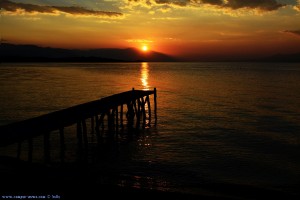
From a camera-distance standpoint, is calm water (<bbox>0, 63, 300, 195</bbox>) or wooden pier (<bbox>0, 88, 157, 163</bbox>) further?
calm water (<bbox>0, 63, 300, 195</bbox>)

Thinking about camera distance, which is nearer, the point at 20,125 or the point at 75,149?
the point at 20,125

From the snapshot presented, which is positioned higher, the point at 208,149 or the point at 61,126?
the point at 61,126

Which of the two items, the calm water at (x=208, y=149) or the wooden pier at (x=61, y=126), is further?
the calm water at (x=208, y=149)

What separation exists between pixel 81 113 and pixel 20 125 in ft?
13.2

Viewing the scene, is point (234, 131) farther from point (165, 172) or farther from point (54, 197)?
point (54, 197)

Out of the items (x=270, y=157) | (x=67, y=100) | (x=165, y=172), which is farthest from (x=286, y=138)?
(x=67, y=100)

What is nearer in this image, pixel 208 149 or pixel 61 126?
pixel 61 126

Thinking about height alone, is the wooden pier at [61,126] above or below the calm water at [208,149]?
above

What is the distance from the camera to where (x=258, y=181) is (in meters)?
13.5

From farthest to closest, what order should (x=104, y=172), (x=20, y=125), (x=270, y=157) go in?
(x=270, y=157) → (x=104, y=172) → (x=20, y=125)

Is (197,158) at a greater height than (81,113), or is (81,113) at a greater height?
(81,113)

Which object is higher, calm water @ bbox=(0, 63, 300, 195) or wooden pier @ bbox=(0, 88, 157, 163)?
wooden pier @ bbox=(0, 88, 157, 163)

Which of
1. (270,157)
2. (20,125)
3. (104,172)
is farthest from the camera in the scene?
(270,157)

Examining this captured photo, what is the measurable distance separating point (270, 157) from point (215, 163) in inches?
135
